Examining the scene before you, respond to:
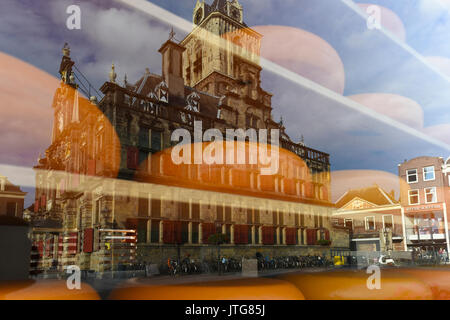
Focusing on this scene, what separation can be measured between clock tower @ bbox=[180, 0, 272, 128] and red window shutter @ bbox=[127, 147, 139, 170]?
43.8 ft

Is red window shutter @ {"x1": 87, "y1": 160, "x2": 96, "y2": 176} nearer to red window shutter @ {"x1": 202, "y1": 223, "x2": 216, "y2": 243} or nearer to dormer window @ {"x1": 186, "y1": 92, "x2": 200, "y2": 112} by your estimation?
red window shutter @ {"x1": 202, "y1": 223, "x2": 216, "y2": 243}

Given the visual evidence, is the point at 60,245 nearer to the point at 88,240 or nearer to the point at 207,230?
the point at 88,240

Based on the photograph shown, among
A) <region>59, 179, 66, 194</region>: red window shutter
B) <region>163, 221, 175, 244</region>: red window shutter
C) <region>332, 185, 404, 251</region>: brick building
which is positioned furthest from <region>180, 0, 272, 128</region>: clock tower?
<region>332, 185, 404, 251</region>: brick building

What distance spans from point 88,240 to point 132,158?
5407 millimetres

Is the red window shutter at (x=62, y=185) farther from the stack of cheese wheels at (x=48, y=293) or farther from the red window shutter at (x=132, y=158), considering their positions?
the stack of cheese wheels at (x=48, y=293)

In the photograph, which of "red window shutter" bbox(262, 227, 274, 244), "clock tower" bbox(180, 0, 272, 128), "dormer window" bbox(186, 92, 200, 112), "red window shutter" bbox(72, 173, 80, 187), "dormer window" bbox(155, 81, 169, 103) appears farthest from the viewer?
"clock tower" bbox(180, 0, 272, 128)

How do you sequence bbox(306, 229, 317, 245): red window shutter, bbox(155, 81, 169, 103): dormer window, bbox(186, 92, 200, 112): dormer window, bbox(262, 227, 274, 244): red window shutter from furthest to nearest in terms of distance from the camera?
bbox(306, 229, 317, 245): red window shutter, bbox(262, 227, 274, 244): red window shutter, bbox(186, 92, 200, 112): dormer window, bbox(155, 81, 169, 103): dormer window

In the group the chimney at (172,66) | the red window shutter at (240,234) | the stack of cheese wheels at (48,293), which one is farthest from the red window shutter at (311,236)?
the stack of cheese wheels at (48,293)

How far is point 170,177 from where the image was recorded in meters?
22.3

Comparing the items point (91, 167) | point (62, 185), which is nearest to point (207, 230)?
point (91, 167)

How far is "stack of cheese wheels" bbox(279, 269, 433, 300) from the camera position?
3.32 m

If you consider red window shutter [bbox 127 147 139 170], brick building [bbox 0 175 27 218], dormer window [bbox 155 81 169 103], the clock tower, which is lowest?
brick building [bbox 0 175 27 218]

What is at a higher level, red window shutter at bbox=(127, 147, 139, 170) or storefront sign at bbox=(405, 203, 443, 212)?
red window shutter at bbox=(127, 147, 139, 170)

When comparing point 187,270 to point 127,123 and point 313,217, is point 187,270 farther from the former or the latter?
point 313,217
